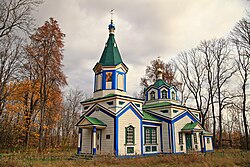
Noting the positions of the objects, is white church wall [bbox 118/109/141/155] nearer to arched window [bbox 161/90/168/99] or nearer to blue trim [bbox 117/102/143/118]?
blue trim [bbox 117/102/143/118]

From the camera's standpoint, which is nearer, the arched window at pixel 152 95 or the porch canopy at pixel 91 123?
the porch canopy at pixel 91 123

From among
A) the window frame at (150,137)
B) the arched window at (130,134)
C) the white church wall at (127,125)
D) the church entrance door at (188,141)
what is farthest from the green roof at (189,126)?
the arched window at (130,134)

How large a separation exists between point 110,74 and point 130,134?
18.5 ft

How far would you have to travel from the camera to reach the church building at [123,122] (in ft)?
55.1

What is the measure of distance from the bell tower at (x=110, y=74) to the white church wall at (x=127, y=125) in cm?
226

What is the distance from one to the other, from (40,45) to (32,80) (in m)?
6.31

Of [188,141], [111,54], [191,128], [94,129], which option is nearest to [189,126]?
[191,128]

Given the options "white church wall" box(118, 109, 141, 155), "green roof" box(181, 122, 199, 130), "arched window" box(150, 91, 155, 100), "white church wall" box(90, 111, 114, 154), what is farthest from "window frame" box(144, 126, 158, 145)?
"arched window" box(150, 91, 155, 100)

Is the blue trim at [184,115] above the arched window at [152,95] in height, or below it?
below

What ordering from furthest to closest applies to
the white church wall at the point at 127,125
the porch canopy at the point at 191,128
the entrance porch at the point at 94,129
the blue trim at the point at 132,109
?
1. the porch canopy at the point at 191,128
2. the blue trim at the point at 132,109
3. the white church wall at the point at 127,125
4. the entrance porch at the point at 94,129

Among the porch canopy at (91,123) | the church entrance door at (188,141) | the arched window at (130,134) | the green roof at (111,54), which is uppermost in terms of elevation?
the green roof at (111,54)

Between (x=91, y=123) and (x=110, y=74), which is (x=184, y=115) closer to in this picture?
(x=110, y=74)

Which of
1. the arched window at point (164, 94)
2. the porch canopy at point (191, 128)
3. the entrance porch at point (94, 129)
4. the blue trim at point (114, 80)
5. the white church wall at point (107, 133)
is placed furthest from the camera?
the arched window at point (164, 94)

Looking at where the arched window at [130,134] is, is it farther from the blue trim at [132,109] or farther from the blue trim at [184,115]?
the blue trim at [184,115]
